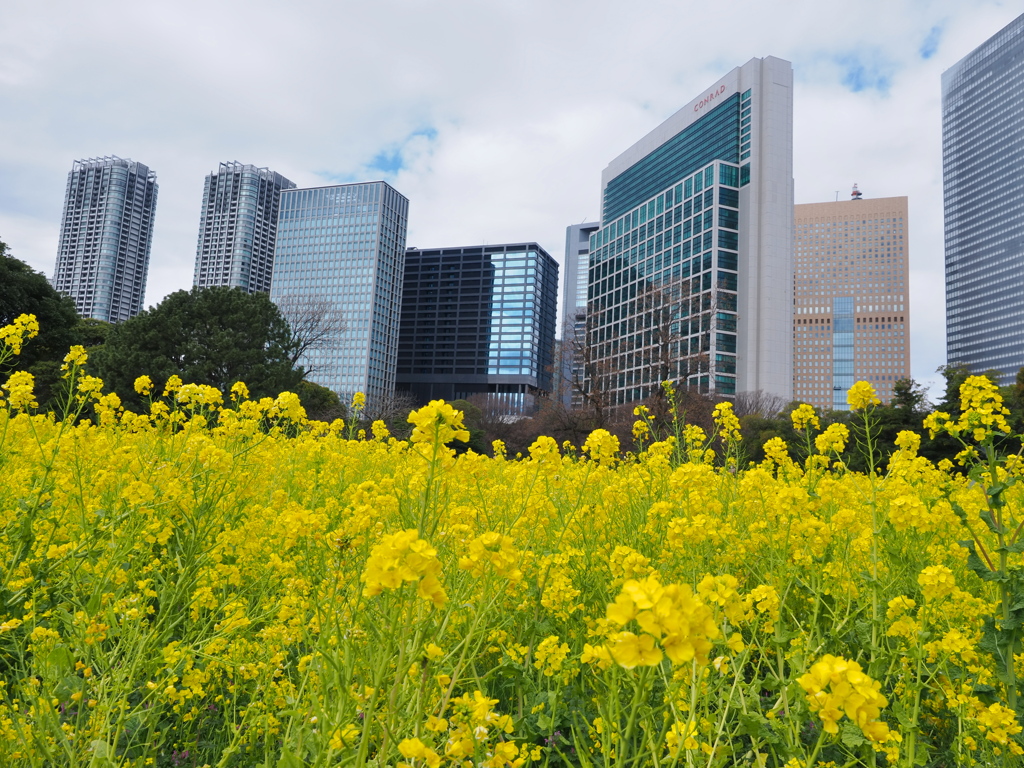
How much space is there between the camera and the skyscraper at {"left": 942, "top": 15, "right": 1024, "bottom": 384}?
303 ft

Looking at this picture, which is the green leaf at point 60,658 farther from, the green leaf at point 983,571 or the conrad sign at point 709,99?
the conrad sign at point 709,99

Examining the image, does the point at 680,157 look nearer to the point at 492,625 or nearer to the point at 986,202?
the point at 492,625

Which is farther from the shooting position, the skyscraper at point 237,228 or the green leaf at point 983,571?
the skyscraper at point 237,228

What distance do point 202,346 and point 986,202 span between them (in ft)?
410

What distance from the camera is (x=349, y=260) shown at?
97.7 meters

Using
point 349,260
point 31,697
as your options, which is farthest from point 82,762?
point 349,260

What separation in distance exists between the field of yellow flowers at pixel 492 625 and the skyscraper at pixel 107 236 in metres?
94.3

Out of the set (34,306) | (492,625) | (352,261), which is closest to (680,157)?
(352,261)

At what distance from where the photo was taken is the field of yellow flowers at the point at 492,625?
1.05 m

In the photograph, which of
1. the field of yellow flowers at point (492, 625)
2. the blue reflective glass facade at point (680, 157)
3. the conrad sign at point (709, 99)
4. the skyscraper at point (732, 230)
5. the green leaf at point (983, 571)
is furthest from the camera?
the conrad sign at point (709, 99)

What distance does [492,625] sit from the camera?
6.41 feet

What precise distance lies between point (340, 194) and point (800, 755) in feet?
360

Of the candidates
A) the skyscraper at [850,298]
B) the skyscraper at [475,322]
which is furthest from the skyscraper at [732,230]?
the skyscraper at [850,298]

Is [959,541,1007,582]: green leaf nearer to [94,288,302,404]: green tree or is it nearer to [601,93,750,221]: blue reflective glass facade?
[94,288,302,404]: green tree
